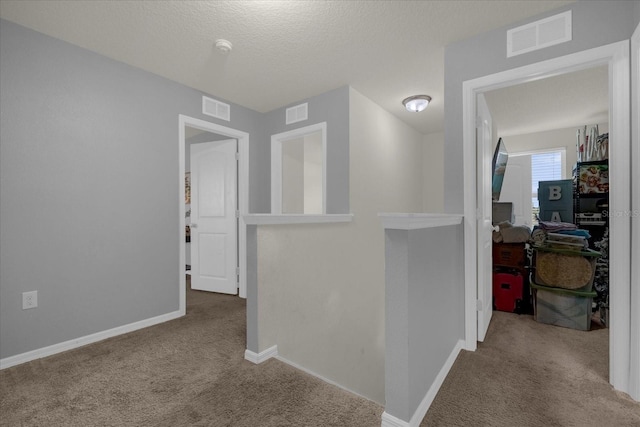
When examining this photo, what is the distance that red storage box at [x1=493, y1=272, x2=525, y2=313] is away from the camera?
9.52 feet

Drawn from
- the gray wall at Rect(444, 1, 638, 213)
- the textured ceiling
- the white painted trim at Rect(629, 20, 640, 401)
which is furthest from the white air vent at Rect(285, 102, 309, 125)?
the white painted trim at Rect(629, 20, 640, 401)

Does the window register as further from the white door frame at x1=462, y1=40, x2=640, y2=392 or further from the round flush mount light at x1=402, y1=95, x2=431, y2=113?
the white door frame at x1=462, y1=40, x2=640, y2=392

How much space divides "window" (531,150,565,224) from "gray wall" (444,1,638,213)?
3.60 meters

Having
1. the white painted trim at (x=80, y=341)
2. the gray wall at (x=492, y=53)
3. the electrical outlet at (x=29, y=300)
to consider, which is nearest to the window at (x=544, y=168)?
the gray wall at (x=492, y=53)

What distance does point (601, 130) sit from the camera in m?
4.45

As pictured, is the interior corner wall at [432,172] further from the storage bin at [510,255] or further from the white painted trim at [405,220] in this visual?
the white painted trim at [405,220]

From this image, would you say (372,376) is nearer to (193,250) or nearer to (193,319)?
(193,319)

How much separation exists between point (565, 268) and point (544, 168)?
3.24 meters

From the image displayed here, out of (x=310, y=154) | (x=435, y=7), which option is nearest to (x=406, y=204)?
(x=310, y=154)

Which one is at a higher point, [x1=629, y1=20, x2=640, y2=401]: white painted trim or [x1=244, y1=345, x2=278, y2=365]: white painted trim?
[x1=629, y1=20, x2=640, y2=401]: white painted trim

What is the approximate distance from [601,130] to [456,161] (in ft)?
12.9

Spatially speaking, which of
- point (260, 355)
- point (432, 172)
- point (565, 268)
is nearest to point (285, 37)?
point (260, 355)

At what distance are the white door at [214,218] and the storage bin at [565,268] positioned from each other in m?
3.33

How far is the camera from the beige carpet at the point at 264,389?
1.48 metres
